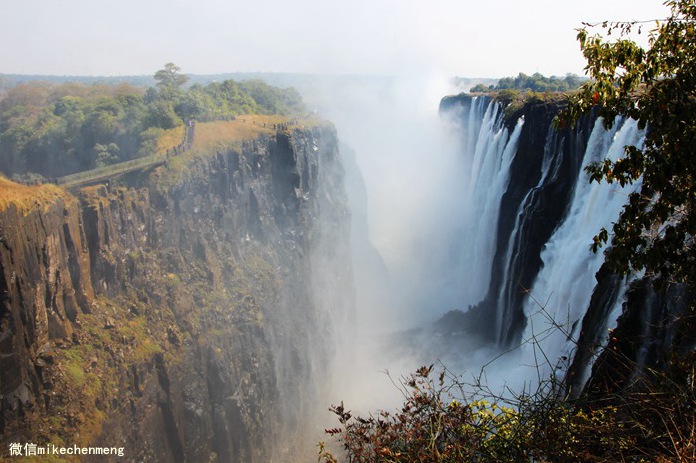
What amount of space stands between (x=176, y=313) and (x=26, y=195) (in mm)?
9841

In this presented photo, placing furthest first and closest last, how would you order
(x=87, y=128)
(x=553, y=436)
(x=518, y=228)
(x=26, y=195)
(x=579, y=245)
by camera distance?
(x=87, y=128)
(x=518, y=228)
(x=26, y=195)
(x=579, y=245)
(x=553, y=436)

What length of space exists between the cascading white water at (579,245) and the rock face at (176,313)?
16685 mm

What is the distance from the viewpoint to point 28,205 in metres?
20.6

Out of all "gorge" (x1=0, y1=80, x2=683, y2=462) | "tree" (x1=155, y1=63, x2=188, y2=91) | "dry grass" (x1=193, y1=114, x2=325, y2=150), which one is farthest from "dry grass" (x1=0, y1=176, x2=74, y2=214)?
"tree" (x1=155, y1=63, x2=188, y2=91)

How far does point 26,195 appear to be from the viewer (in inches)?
829

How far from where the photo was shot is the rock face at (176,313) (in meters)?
20.1

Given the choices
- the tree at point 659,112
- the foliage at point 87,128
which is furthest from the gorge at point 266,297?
Result: the foliage at point 87,128

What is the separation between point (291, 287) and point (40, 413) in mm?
19921

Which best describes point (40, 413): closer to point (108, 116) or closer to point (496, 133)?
point (108, 116)

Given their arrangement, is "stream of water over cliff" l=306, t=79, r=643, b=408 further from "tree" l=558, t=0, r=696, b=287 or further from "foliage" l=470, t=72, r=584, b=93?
"foliage" l=470, t=72, r=584, b=93

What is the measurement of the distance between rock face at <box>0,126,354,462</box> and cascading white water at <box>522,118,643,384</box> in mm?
16685

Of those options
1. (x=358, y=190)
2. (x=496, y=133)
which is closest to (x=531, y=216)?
(x=496, y=133)

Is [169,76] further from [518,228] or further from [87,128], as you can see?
[518,228]

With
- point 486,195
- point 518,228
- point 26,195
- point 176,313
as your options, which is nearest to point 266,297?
point 176,313
